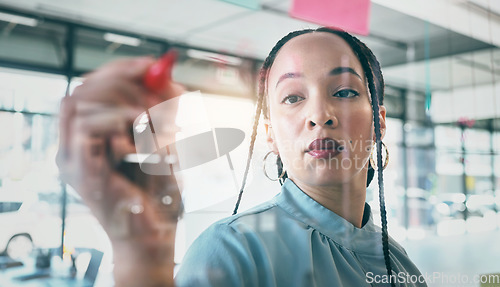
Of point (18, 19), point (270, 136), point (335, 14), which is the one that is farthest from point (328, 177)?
point (18, 19)

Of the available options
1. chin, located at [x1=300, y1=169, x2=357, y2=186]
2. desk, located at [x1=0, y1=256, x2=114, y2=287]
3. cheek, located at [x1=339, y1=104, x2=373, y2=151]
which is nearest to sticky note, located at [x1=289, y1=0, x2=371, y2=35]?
cheek, located at [x1=339, y1=104, x2=373, y2=151]

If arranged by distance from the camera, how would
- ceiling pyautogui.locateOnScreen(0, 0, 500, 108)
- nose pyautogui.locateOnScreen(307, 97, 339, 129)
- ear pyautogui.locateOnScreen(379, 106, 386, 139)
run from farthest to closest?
ear pyautogui.locateOnScreen(379, 106, 386, 139)
nose pyautogui.locateOnScreen(307, 97, 339, 129)
ceiling pyautogui.locateOnScreen(0, 0, 500, 108)

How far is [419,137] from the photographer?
4.93ft

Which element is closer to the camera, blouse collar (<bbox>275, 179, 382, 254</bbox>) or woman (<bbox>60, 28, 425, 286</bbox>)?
woman (<bbox>60, 28, 425, 286</bbox>)

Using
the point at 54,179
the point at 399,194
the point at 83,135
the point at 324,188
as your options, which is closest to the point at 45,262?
the point at 54,179

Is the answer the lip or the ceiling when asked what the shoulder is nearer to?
the lip

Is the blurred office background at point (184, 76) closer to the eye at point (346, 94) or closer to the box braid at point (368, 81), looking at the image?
the box braid at point (368, 81)

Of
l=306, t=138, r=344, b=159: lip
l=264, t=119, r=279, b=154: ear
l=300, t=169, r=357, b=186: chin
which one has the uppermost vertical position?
l=264, t=119, r=279, b=154: ear

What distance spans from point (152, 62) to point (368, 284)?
23.1 inches

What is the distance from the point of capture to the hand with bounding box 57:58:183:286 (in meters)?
0.34

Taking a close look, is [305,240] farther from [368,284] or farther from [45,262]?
[45,262]

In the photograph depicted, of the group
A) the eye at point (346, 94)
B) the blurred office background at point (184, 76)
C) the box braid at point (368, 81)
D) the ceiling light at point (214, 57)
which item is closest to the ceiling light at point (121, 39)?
the blurred office background at point (184, 76)

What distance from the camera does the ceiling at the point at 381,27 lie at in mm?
571

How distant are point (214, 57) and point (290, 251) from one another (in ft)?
1.20
